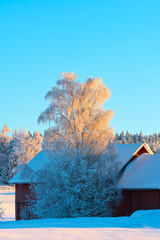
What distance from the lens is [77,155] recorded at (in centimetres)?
1931

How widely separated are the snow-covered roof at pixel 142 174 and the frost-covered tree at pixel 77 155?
47.9 inches

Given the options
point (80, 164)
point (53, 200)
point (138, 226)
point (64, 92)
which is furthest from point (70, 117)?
point (138, 226)

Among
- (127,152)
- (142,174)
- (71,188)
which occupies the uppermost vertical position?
(127,152)

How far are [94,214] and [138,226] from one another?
8.75 meters

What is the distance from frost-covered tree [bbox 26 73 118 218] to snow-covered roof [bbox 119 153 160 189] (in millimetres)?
1217

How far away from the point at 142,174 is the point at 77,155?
5.10 m

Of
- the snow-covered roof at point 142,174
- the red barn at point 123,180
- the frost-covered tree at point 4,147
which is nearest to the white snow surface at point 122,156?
the red barn at point 123,180

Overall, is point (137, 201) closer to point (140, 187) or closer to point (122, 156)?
point (140, 187)

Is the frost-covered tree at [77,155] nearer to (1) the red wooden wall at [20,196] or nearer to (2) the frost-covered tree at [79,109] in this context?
(2) the frost-covered tree at [79,109]

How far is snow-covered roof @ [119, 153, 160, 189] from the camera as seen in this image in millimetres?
20562

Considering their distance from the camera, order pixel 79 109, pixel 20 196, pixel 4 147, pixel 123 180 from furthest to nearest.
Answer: pixel 4 147, pixel 20 196, pixel 79 109, pixel 123 180

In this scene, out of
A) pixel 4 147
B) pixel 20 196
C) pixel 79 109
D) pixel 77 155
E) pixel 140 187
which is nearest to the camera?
pixel 77 155

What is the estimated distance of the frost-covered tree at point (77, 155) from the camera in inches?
719

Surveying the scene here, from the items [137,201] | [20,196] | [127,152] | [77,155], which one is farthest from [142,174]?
[20,196]
